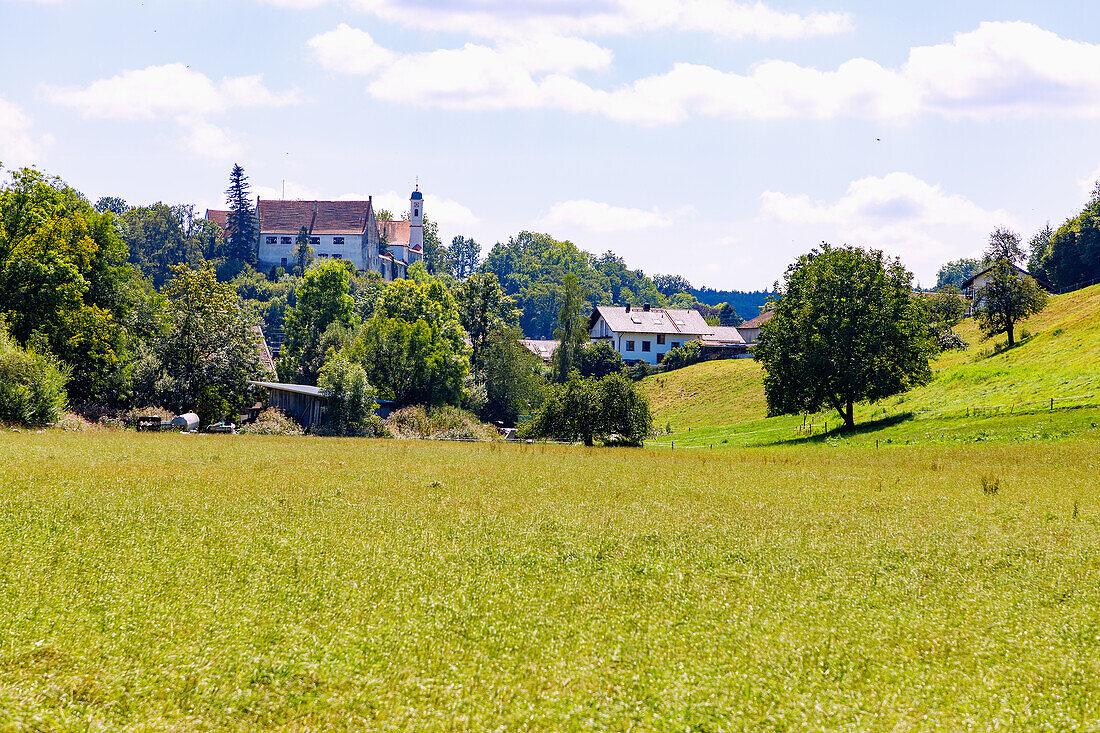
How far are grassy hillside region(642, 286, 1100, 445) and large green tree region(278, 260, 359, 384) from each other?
140ft

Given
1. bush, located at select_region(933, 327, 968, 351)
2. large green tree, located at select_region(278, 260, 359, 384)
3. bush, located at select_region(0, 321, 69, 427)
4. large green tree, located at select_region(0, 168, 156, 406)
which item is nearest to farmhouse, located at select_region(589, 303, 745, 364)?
large green tree, located at select_region(278, 260, 359, 384)

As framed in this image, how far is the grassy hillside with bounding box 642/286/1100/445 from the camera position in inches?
2004

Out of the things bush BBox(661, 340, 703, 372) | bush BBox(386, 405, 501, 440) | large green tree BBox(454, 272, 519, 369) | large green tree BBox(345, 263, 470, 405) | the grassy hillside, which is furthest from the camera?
bush BBox(661, 340, 703, 372)

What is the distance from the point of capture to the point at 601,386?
195 ft

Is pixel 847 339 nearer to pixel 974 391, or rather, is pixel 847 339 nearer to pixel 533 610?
pixel 974 391

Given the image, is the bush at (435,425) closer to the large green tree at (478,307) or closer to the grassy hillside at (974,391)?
the grassy hillside at (974,391)

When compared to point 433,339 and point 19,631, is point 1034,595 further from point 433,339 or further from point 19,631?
point 433,339

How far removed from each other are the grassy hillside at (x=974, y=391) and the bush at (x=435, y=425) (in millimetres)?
17612

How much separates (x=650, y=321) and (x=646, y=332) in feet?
12.0

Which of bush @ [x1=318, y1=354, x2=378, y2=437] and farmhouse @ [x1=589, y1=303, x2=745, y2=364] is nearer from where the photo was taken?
bush @ [x1=318, y1=354, x2=378, y2=437]

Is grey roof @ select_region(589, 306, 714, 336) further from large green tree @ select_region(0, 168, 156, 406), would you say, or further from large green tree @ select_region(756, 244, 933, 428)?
large green tree @ select_region(0, 168, 156, 406)

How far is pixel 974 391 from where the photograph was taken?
60.9 meters

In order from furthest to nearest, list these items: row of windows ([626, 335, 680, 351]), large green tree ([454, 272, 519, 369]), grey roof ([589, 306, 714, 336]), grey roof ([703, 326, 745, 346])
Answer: grey roof ([703, 326, 745, 346]) → grey roof ([589, 306, 714, 336]) → row of windows ([626, 335, 680, 351]) → large green tree ([454, 272, 519, 369])

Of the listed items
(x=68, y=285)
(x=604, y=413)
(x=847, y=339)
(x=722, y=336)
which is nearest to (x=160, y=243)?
(x=722, y=336)
